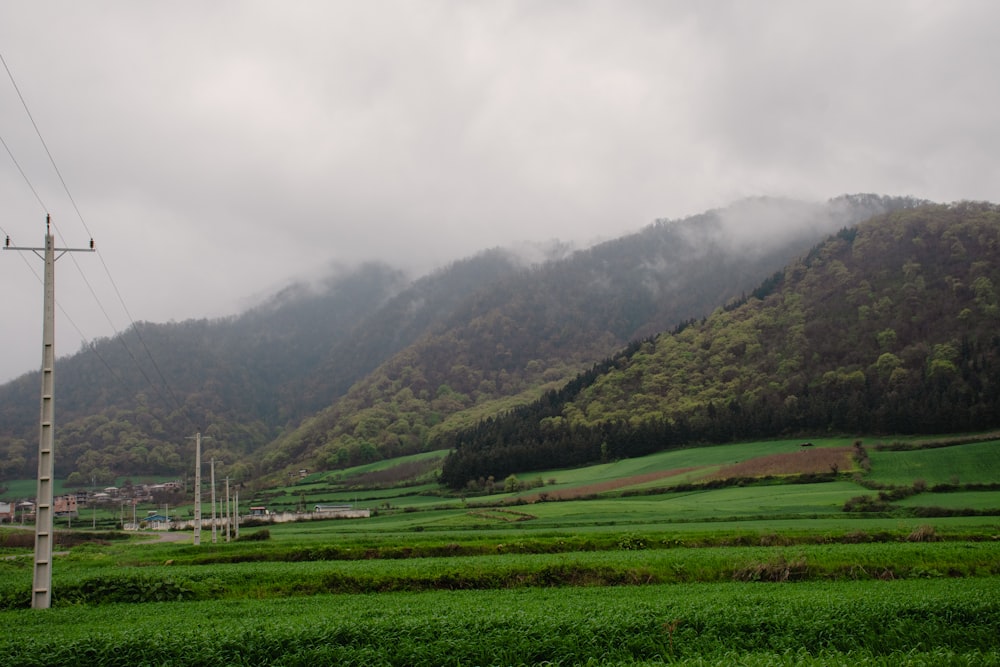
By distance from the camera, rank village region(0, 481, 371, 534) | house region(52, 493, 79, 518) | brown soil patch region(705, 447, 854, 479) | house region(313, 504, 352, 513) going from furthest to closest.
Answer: house region(52, 493, 79, 518)
house region(313, 504, 352, 513)
village region(0, 481, 371, 534)
brown soil patch region(705, 447, 854, 479)

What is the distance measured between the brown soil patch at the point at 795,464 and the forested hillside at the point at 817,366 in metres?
19.7

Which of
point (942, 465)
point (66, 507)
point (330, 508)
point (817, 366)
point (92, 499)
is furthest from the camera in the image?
point (92, 499)

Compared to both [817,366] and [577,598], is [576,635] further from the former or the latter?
[817,366]

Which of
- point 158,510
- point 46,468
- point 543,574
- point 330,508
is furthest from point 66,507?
point 543,574

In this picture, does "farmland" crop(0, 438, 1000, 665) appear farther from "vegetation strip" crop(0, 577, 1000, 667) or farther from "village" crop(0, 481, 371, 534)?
"village" crop(0, 481, 371, 534)

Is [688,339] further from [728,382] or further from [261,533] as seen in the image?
[261,533]

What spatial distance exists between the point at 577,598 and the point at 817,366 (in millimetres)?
124145

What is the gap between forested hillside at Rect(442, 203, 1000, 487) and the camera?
104188 millimetres

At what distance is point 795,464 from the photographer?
272 feet

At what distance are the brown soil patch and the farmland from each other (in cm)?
1755

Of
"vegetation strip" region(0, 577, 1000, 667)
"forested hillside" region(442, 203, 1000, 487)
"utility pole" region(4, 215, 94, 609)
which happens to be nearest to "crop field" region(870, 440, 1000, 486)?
"forested hillside" region(442, 203, 1000, 487)

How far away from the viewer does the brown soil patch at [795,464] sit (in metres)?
79.8

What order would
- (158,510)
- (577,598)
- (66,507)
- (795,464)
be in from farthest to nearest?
(66,507) → (158,510) → (795,464) → (577,598)

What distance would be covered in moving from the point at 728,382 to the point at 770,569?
113514mm
